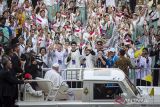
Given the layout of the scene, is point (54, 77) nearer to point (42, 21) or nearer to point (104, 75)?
point (104, 75)

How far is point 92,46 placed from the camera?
21.1m

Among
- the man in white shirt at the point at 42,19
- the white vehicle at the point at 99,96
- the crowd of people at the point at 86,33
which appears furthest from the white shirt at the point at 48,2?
the white vehicle at the point at 99,96

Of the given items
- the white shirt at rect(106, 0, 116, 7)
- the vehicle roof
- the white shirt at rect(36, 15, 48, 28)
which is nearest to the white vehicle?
the vehicle roof

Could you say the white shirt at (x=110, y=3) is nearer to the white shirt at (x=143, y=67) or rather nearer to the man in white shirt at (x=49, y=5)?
the man in white shirt at (x=49, y=5)

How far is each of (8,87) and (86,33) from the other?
8772 mm

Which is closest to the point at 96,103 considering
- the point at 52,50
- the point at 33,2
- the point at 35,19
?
the point at 52,50

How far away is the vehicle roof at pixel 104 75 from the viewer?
14.1m

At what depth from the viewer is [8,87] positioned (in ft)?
45.7

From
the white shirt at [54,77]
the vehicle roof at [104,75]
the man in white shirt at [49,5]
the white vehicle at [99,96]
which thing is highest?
the man in white shirt at [49,5]

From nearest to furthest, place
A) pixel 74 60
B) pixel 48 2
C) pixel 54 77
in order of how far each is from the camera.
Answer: pixel 54 77
pixel 74 60
pixel 48 2

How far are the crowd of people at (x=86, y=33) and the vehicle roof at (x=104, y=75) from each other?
8.86 feet

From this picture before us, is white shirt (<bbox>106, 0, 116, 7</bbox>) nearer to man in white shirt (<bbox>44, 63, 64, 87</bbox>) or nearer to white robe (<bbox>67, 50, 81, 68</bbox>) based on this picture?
white robe (<bbox>67, 50, 81, 68</bbox>)

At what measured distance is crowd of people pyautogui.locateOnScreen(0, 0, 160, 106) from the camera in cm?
1903

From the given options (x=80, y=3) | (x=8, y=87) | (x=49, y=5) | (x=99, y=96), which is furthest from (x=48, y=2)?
(x=99, y=96)
